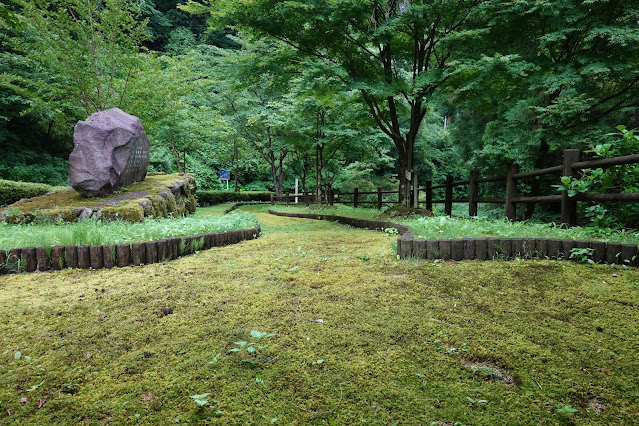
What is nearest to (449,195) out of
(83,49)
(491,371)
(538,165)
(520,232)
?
(538,165)

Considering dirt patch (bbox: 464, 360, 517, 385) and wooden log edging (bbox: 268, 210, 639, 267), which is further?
wooden log edging (bbox: 268, 210, 639, 267)

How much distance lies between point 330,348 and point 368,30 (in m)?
6.95

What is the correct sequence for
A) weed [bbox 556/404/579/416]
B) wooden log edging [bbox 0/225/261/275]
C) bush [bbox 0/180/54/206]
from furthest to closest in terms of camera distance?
bush [bbox 0/180/54/206] < wooden log edging [bbox 0/225/261/275] < weed [bbox 556/404/579/416]

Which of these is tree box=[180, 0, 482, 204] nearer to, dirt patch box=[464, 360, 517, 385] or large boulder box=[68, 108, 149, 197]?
large boulder box=[68, 108, 149, 197]

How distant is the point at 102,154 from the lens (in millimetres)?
6809

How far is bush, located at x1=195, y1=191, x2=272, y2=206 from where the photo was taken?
1723cm

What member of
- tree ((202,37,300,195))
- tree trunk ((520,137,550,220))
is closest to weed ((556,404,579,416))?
tree trunk ((520,137,550,220))

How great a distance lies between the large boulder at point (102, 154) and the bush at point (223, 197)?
829 cm

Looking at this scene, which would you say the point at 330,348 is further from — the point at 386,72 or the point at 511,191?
the point at 386,72

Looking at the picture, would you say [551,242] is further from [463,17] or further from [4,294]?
[463,17]

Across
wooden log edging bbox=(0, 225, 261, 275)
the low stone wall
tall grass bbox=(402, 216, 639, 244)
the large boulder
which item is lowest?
wooden log edging bbox=(0, 225, 261, 275)

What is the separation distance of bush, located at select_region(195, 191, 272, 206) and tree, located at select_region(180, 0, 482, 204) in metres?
10.3

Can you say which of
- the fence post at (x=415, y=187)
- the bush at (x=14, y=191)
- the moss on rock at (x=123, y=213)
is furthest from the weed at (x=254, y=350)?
the bush at (x=14, y=191)

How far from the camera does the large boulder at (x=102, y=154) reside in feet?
21.9
